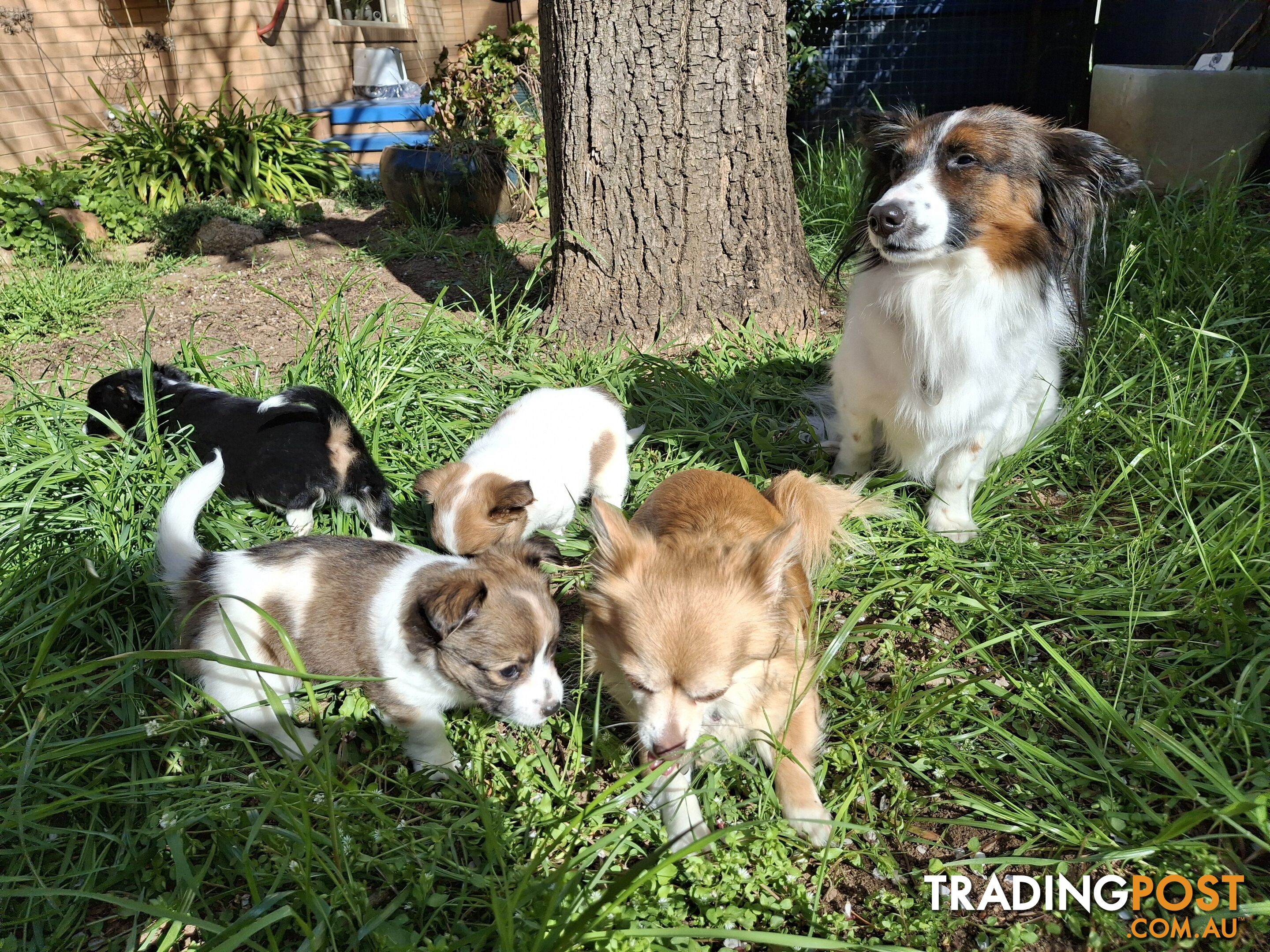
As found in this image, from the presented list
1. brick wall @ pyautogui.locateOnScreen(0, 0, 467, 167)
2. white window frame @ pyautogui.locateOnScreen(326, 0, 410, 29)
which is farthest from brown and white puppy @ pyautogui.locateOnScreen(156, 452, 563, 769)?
white window frame @ pyautogui.locateOnScreen(326, 0, 410, 29)

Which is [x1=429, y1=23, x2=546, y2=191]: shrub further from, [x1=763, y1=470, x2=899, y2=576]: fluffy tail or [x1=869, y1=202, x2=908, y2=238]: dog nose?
[x1=763, y1=470, x2=899, y2=576]: fluffy tail

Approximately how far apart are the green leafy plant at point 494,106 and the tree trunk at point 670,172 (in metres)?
2.56

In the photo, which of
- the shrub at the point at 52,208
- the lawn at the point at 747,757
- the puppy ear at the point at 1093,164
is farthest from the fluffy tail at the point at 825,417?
the shrub at the point at 52,208

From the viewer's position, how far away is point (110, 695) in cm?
239

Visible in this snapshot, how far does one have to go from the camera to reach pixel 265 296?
17.0 ft

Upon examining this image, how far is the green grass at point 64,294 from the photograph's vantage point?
198 inches

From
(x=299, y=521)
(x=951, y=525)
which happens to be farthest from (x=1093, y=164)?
(x=299, y=521)

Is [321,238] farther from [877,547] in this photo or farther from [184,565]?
[877,547]

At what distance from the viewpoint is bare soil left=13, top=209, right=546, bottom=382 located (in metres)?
4.41

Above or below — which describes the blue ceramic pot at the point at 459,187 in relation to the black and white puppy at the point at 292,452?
above

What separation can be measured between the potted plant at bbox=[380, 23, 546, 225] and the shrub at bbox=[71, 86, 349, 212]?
6.23 ft

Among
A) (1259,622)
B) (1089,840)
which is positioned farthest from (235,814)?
(1259,622)

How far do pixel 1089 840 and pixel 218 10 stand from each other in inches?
483

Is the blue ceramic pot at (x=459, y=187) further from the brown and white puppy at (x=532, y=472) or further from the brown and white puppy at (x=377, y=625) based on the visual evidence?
the brown and white puppy at (x=377, y=625)
